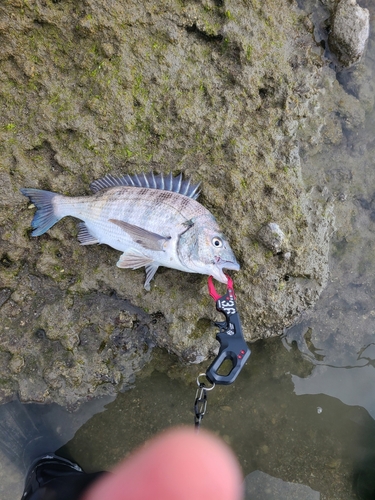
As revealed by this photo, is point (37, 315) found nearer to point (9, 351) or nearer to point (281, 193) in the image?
point (9, 351)

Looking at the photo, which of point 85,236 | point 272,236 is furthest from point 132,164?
point 272,236

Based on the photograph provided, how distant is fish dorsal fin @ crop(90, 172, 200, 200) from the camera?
362 centimetres

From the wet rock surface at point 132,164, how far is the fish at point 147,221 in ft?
0.53

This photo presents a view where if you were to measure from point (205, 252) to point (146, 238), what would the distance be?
573 mm

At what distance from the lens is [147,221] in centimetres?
347

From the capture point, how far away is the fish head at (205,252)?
3301 mm

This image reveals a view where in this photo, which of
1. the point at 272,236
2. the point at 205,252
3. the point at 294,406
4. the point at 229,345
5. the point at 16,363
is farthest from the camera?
the point at 294,406

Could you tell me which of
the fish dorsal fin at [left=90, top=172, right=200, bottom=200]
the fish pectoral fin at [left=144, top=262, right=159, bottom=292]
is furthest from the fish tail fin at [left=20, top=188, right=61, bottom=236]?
the fish pectoral fin at [left=144, top=262, right=159, bottom=292]

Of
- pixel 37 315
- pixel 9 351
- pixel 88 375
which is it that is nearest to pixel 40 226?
pixel 37 315

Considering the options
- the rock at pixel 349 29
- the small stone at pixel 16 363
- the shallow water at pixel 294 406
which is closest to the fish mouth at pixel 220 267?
the shallow water at pixel 294 406

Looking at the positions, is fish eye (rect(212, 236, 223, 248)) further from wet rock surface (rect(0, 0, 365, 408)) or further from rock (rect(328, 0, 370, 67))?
rock (rect(328, 0, 370, 67))

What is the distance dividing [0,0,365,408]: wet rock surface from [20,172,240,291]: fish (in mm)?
162

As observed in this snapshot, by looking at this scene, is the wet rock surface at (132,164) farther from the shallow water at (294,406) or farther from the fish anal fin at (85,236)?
the shallow water at (294,406)

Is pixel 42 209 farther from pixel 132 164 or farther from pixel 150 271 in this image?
pixel 150 271
